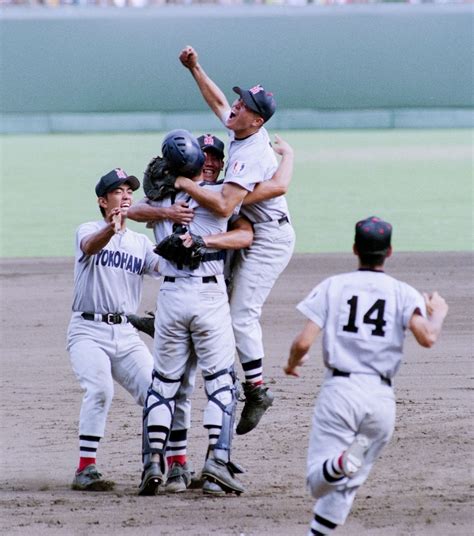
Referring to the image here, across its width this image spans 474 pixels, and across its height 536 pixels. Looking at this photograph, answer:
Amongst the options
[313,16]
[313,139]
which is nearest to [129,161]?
[313,139]

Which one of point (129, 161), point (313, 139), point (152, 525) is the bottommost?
point (152, 525)

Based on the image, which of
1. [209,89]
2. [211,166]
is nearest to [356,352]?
[211,166]

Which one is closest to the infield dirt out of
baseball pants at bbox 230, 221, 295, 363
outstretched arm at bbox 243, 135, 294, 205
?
baseball pants at bbox 230, 221, 295, 363

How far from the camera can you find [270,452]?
781 cm

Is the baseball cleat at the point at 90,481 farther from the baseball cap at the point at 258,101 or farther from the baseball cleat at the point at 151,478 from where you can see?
the baseball cap at the point at 258,101

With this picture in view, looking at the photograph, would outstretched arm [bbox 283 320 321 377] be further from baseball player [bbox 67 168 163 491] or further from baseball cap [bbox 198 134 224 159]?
baseball cap [bbox 198 134 224 159]

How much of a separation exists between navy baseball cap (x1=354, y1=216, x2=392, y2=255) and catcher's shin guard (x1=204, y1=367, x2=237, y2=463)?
165cm

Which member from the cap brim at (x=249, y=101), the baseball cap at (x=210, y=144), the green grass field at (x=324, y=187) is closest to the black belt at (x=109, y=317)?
the baseball cap at (x=210, y=144)

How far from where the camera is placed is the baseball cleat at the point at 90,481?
6930 mm

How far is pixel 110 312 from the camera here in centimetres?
739

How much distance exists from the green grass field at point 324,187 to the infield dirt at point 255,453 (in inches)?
202

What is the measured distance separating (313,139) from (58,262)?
23067 mm

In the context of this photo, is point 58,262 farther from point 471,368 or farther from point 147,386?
point 147,386

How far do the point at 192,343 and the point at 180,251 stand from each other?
590 mm
